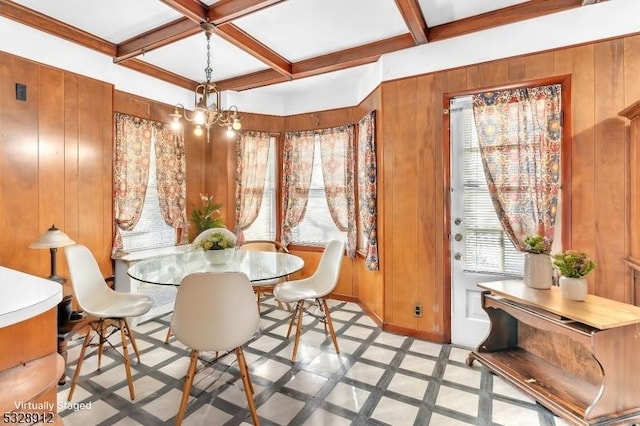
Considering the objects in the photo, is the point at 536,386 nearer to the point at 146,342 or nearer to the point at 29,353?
the point at 29,353

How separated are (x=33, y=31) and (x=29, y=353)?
292 centimetres

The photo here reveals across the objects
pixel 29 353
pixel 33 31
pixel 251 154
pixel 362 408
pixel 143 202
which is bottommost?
pixel 362 408

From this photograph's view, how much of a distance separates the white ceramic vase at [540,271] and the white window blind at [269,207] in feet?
10.6

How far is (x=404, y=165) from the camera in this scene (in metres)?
3.14

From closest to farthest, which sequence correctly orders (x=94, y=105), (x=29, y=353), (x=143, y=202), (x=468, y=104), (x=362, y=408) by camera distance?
(x=29, y=353) < (x=362, y=408) < (x=468, y=104) < (x=94, y=105) < (x=143, y=202)

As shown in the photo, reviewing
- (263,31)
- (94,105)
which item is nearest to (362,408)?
(263,31)

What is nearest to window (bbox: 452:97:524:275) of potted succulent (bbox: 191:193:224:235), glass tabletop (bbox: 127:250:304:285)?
glass tabletop (bbox: 127:250:304:285)

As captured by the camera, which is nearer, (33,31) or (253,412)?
(253,412)

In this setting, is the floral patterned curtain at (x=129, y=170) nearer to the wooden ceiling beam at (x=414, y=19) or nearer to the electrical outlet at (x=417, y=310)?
the wooden ceiling beam at (x=414, y=19)

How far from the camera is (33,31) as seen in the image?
9.01ft

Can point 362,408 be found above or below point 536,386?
below

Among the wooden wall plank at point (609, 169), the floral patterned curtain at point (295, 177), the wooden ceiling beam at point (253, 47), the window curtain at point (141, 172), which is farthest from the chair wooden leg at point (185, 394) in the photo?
the wooden wall plank at point (609, 169)

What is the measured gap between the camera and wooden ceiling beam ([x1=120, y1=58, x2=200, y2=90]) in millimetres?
3537

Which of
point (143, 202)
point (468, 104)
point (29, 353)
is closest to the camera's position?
point (29, 353)
